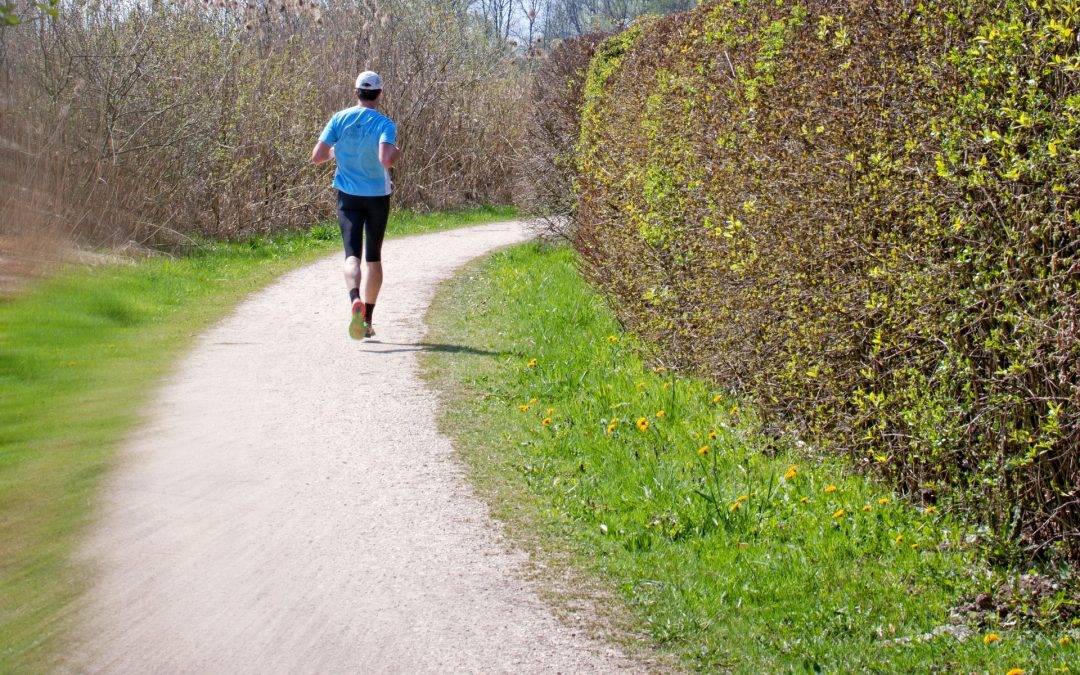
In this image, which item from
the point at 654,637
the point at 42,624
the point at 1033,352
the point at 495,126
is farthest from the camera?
the point at 495,126

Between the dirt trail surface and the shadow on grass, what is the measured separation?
0.15 meters

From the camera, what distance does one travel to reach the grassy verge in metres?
1.32

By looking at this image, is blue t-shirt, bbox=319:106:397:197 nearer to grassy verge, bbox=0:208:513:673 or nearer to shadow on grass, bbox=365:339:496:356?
shadow on grass, bbox=365:339:496:356

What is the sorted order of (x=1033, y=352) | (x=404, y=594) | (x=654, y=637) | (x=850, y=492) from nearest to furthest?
(x=1033, y=352)
(x=654, y=637)
(x=404, y=594)
(x=850, y=492)

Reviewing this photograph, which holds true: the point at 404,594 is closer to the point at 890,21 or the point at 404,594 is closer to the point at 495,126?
the point at 890,21

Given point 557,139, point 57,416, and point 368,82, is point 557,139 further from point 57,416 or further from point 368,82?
point 57,416

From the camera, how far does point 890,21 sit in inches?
185

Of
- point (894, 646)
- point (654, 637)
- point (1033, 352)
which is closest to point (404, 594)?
point (654, 637)

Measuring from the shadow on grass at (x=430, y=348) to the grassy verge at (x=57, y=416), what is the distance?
296 inches

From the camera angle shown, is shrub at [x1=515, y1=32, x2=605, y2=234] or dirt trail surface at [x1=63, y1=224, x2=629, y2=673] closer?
dirt trail surface at [x1=63, y1=224, x2=629, y2=673]

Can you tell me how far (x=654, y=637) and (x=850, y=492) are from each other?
1484mm

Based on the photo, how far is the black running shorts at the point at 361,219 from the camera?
905 cm

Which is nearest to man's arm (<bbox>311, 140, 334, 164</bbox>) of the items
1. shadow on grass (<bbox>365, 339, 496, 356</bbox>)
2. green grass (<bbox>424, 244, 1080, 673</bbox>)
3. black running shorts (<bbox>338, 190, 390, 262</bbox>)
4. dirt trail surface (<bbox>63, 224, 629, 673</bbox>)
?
black running shorts (<bbox>338, 190, 390, 262</bbox>)

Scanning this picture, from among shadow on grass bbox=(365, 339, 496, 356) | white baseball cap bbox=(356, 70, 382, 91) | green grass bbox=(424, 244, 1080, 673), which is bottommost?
shadow on grass bbox=(365, 339, 496, 356)
